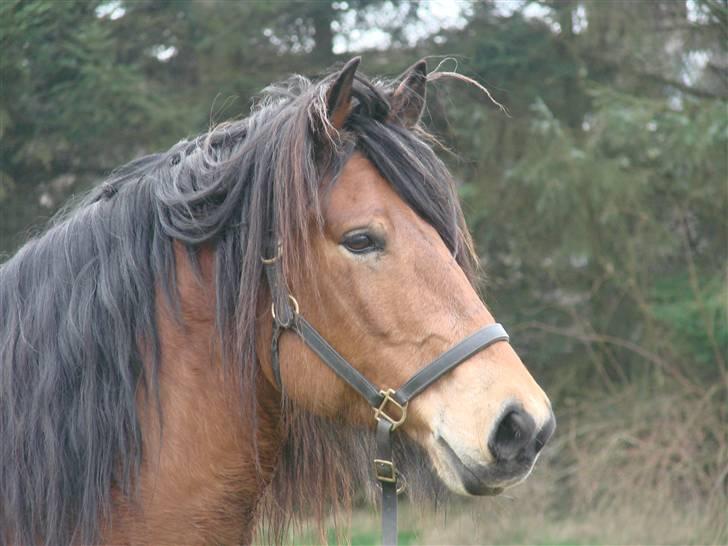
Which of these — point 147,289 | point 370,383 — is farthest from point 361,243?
point 147,289

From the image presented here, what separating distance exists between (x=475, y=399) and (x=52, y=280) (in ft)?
3.80

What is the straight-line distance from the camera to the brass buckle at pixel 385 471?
7.48 feet

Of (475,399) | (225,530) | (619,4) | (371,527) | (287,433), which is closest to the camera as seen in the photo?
(475,399)

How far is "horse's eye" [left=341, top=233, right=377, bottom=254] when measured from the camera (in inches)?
89.0

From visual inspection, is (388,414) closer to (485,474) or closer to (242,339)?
(485,474)

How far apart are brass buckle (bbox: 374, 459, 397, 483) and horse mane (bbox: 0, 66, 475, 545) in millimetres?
76

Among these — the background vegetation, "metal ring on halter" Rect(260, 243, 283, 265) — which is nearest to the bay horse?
"metal ring on halter" Rect(260, 243, 283, 265)

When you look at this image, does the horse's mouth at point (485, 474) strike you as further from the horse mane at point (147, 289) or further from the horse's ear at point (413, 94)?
the horse's ear at point (413, 94)

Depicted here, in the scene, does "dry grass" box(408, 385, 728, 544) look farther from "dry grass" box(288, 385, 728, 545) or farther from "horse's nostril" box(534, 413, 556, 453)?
"horse's nostril" box(534, 413, 556, 453)

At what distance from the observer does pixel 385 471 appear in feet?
7.55

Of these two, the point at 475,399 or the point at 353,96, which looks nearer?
the point at 475,399

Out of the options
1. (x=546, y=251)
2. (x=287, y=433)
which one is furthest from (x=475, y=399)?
(x=546, y=251)

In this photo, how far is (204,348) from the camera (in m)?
2.31

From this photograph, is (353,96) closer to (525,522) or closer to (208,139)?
(208,139)
